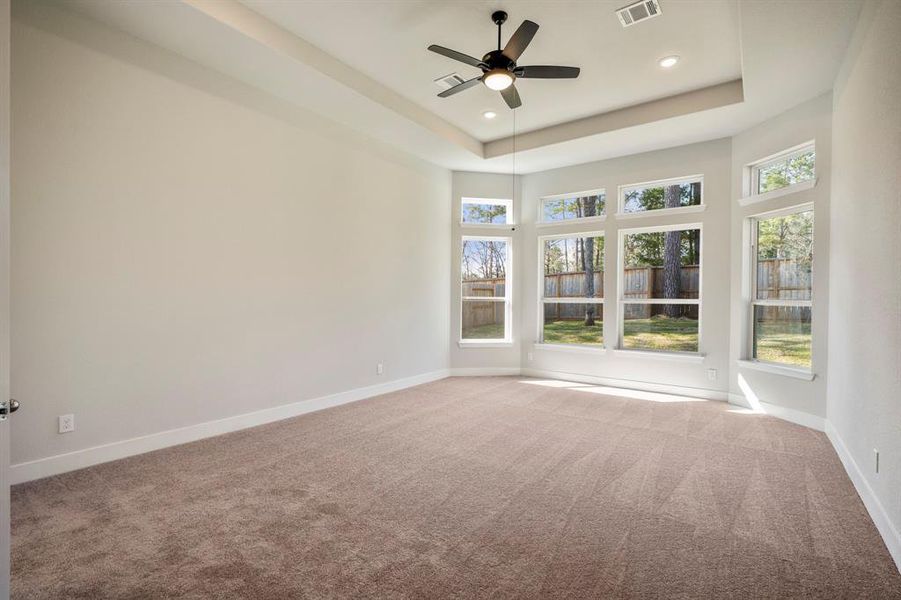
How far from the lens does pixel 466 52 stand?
12.7 ft

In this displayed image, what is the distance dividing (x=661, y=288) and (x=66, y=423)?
603cm

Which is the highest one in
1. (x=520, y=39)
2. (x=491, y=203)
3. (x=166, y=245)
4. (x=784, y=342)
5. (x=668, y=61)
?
(x=668, y=61)

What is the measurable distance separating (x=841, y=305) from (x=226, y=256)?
497 cm

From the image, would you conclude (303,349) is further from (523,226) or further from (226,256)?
(523,226)

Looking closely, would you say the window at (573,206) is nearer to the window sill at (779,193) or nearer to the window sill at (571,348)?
the window sill at (779,193)

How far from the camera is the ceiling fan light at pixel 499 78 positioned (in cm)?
331

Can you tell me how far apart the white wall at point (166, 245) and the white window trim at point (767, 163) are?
4177 millimetres

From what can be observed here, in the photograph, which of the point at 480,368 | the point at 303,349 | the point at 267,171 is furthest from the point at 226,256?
the point at 480,368

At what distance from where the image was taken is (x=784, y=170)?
183 inches

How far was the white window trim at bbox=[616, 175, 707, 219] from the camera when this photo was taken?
5500 mm

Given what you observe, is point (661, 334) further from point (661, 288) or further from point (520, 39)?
point (520, 39)

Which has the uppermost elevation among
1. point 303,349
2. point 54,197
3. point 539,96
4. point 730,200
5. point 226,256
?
point 539,96

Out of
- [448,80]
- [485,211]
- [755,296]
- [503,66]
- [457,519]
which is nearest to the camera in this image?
[457,519]

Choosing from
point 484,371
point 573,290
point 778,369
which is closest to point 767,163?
point 778,369
